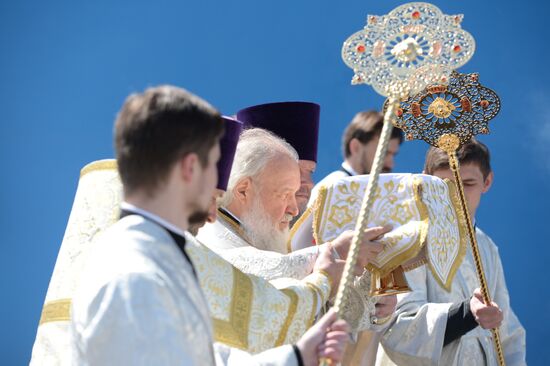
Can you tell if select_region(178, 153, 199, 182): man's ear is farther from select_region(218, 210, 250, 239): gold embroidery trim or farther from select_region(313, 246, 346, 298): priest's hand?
select_region(218, 210, 250, 239): gold embroidery trim

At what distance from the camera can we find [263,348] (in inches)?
136

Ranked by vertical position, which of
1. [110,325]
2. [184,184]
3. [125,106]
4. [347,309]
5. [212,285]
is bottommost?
[347,309]

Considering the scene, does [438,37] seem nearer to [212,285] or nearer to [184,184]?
[212,285]

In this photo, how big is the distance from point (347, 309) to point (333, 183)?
63cm

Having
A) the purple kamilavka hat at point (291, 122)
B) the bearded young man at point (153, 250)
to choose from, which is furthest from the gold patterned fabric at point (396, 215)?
the bearded young man at point (153, 250)

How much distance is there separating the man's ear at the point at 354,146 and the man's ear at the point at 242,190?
2263 millimetres

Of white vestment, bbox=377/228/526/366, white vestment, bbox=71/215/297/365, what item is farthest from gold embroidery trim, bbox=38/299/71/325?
white vestment, bbox=377/228/526/366

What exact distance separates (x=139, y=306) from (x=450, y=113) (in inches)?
102

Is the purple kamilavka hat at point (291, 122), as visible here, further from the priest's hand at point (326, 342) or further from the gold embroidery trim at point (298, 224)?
the priest's hand at point (326, 342)

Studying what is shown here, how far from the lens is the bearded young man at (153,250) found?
2250 millimetres

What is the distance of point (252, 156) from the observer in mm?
4219

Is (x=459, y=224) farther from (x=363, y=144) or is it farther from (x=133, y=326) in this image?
(x=133, y=326)

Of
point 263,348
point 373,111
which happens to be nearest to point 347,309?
point 263,348

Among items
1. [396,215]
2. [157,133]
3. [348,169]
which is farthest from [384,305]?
[157,133]
